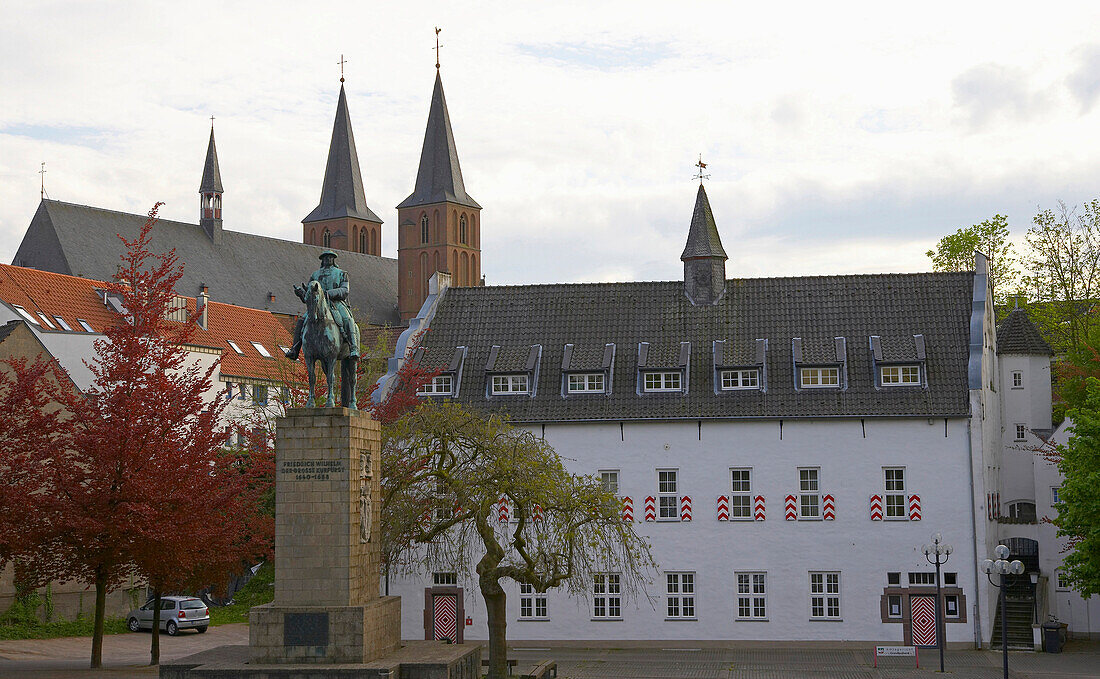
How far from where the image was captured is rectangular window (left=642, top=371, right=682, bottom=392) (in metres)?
39.8

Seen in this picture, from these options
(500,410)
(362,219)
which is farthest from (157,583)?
(362,219)

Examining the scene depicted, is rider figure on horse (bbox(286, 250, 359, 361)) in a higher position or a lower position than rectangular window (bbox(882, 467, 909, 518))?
higher

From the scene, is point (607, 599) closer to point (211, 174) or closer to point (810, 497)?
point (810, 497)

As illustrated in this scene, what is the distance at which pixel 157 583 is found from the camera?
29.5m

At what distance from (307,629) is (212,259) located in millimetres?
81409

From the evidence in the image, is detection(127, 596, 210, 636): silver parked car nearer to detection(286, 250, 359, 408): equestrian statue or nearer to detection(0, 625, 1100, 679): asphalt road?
detection(0, 625, 1100, 679): asphalt road

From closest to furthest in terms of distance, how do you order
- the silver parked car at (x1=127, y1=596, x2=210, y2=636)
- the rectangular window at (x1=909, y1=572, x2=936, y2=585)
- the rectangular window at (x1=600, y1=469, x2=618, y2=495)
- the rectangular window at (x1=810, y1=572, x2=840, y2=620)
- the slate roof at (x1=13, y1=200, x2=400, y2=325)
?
the rectangular window at (x1=909, y1=572, x2=936, y2=585) < the rectangular window at (x1=810, y1=572, x2=840, y2=620) < the rectangular window at (x1=600, y1=469, x2=618, y2=495) < the silver parked car at (x1=127, y1=596, x2=210, y2=636) < the slate roof at (x1=13, y1=200, x2=400, y2=325)

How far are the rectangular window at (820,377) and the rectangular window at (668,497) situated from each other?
→ 191 inches

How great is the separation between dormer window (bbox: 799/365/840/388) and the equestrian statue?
18409 millimetres

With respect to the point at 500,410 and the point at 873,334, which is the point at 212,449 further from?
the point at 873,334

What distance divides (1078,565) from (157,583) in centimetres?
2479

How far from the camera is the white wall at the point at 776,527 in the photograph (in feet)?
123

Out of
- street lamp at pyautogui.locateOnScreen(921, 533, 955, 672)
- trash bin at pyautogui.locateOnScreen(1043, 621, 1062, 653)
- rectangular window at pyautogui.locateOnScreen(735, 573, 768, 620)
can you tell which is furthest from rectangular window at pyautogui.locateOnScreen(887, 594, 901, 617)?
trash bin at pyautogui.locateOnScreen(1043, 621, 1062, 653)

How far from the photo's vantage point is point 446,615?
128 feet
